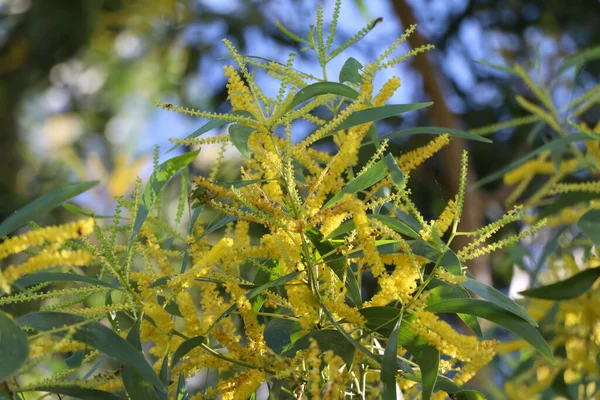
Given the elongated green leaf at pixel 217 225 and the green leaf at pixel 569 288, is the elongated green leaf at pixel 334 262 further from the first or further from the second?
the green leaf at pixel 569 288

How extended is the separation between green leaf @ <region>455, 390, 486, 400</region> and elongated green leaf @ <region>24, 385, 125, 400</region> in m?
0.27

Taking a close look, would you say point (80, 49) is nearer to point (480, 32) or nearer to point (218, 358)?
point (480, 32)

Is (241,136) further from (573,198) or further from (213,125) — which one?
(573,198)

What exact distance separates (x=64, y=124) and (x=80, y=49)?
535 millimetres

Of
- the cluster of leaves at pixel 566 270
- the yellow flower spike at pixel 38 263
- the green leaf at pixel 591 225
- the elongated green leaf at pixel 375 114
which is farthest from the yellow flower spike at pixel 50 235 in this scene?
the cluster of leaves at pixel 566 270

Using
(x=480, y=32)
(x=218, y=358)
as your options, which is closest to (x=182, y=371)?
(x=218, y=358)

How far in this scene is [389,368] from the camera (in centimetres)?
53

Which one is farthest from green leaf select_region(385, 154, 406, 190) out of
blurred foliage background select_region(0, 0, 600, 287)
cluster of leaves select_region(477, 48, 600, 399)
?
blurred foliage background select_region(0, 0, 600, 287)

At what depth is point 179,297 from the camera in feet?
1.92

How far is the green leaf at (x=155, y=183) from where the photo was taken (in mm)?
560

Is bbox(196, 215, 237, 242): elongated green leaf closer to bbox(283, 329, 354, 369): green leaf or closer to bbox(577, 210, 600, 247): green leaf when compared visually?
bbox(283, 329, 354, 369): green leaf

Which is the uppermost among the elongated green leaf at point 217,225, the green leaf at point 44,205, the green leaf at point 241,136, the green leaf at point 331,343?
the green leaf at point 241,136

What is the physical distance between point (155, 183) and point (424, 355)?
0.83 feet

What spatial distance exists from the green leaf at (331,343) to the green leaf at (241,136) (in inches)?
6.0
